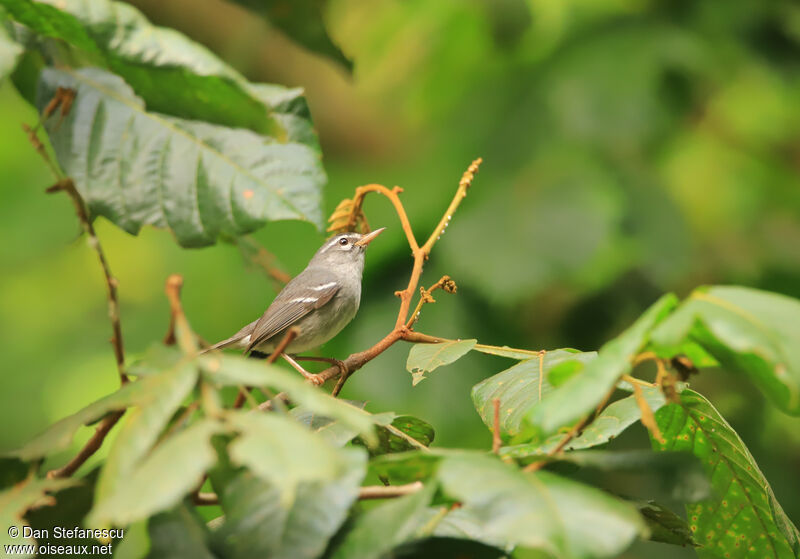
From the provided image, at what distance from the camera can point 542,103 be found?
487 cm

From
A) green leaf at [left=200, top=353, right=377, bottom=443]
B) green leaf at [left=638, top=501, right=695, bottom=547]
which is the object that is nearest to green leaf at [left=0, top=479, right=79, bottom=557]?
green leaf at [left=200, top=353, right=377, bottom=443]

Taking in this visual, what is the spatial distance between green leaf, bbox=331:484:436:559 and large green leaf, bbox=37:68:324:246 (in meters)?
0.93

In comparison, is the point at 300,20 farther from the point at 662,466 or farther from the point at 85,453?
the point at 662,466

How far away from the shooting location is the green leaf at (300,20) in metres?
2.77

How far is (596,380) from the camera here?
1.27 m

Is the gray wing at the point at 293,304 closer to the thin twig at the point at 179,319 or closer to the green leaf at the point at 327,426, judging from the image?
the green leaf at the point at 327,426

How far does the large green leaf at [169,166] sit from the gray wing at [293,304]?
2016mm

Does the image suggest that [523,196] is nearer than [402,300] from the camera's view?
No

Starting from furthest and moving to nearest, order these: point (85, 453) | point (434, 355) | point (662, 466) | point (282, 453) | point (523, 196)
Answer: point (523, 196) < point (434, 355) < point (85, 453) < point (662, 466) < point (282, 453)

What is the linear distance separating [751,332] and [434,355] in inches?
44.0

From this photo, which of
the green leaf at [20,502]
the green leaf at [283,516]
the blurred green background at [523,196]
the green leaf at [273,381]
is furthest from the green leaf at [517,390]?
the blurred green background at [523,196]

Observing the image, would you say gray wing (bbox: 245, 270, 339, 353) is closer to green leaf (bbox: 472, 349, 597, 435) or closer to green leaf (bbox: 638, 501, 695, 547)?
green leaf (bbox: 472, 349, 597, 435)

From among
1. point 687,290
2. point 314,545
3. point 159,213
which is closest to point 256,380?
point 314,545

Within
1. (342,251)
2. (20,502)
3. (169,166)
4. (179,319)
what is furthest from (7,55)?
(342,251)
